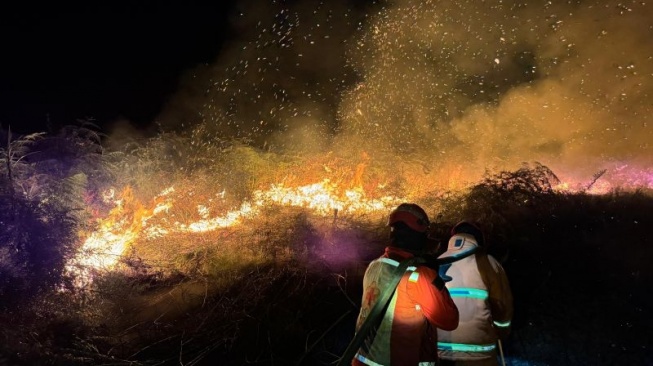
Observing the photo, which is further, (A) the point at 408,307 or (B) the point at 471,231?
(B) the point at 471,231

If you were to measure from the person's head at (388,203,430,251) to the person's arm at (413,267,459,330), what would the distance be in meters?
0.20

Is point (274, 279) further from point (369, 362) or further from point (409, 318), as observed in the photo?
point (409, 318)

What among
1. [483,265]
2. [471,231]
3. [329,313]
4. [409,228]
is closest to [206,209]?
[329,313]

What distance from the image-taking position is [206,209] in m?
9.31

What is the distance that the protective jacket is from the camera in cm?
223

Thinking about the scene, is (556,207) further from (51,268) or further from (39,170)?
(39,170)

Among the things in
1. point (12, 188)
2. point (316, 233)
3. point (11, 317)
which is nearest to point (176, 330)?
point (11, 317)

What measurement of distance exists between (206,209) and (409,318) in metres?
7.80

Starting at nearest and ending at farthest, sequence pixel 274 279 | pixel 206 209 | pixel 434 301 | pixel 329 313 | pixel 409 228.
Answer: pixel 434 301, pixel 409 228, pixel 329 313, pixel 274 279, pixel 206 209

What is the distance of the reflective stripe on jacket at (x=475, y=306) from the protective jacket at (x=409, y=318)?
2.08 ft

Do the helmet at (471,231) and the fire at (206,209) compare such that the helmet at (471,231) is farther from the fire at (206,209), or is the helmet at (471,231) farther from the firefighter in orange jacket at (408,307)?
the fire at (206,209)

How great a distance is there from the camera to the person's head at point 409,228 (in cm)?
241

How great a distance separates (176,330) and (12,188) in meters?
3.50

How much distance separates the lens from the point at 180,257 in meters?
6.71
